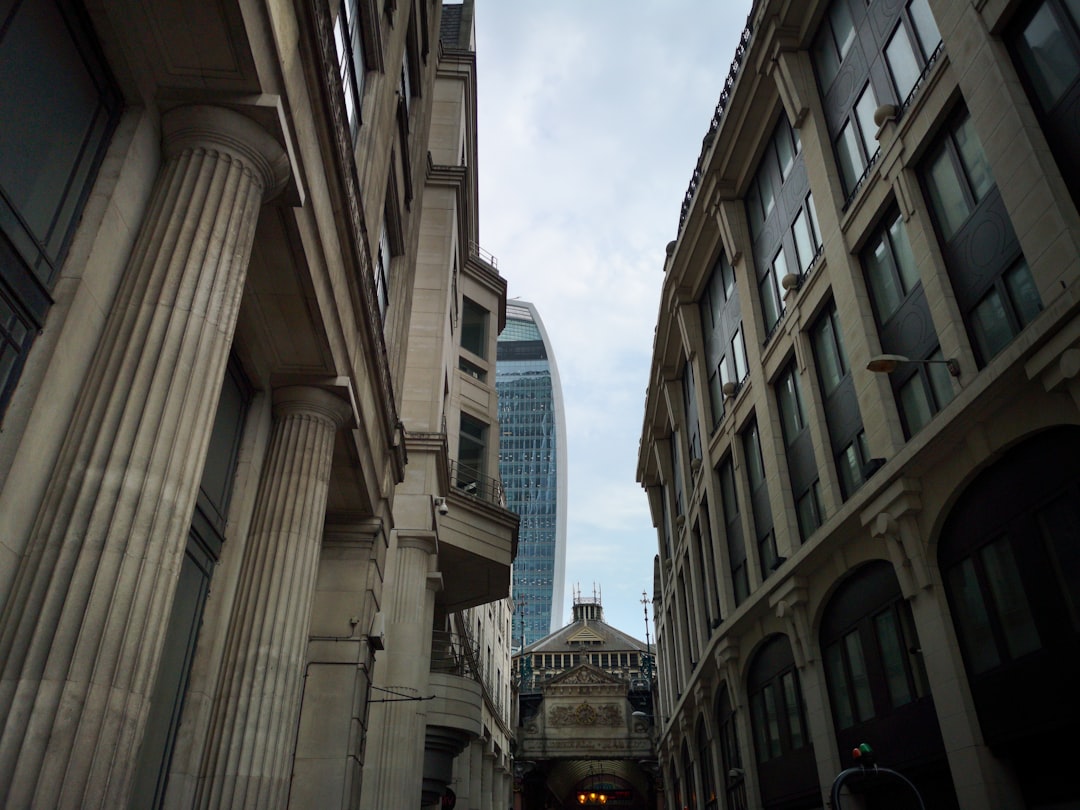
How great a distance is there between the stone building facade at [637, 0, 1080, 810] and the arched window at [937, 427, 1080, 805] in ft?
0.13

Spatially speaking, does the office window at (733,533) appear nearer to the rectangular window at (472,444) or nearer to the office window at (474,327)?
the rectangular window at (472,444)

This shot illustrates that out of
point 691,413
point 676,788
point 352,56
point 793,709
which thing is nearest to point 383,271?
point 352,56

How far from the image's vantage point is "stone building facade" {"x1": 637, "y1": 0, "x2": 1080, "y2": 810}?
1195cm

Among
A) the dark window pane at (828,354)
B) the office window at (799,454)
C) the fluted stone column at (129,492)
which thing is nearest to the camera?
the fluted stone column at (129,492)

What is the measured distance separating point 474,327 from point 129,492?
95.6 feet

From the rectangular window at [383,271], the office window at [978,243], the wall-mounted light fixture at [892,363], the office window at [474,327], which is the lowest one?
the wall-mounted light fixture at [892,363]

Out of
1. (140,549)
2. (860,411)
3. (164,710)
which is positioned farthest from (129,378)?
(860,411)

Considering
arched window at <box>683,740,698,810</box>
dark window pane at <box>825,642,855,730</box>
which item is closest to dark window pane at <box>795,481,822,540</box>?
dark window pane at <box>825,642,855,730</box>

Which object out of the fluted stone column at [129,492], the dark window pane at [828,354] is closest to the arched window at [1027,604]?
the dark window pane at [828,354]

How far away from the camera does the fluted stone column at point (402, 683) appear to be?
19.5 m

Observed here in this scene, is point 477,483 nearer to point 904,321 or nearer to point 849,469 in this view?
point 849,469

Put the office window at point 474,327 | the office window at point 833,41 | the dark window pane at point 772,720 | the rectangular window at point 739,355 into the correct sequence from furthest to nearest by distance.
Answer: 1. the office window at point 474,327
2. the rectangular window at point 739,355
3. the dark window pane at point 772,720
4. the office window at point 833,41

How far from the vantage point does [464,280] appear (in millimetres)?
34750

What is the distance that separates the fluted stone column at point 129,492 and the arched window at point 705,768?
29.9 m
